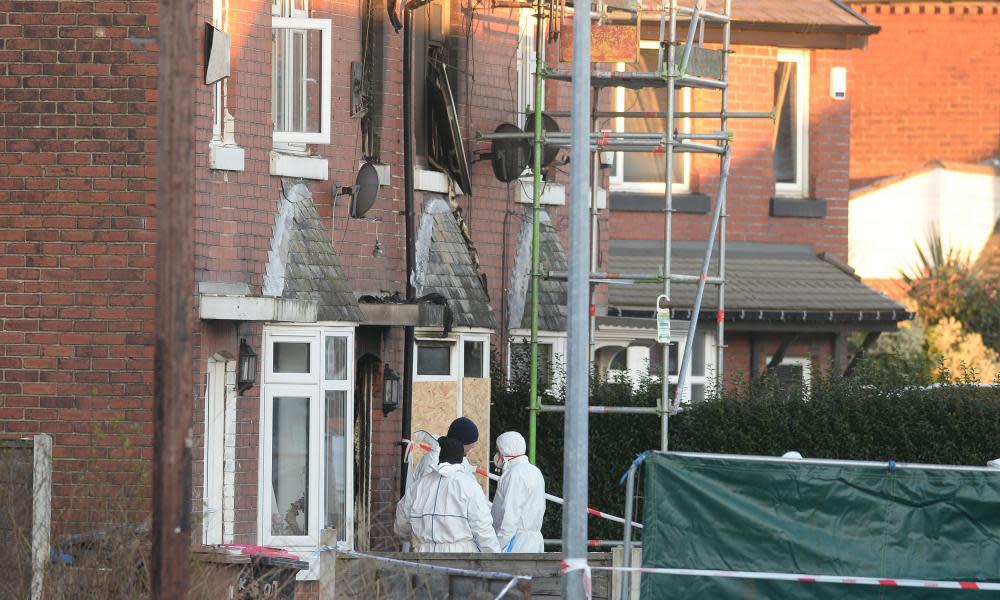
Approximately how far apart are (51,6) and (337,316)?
319 centimetres

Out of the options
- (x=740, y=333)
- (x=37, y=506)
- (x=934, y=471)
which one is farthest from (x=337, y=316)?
(x=740, y=333)

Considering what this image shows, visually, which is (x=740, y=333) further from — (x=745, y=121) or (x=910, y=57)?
(x=910, y=57)

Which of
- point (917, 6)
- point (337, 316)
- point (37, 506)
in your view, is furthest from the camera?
point (917, 6)

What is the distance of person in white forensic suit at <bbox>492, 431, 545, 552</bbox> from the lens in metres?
13.2

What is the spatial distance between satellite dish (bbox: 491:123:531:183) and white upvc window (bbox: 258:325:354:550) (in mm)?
2955

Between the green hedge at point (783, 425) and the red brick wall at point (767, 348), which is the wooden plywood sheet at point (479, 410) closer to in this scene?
the green hedge at point (783, 425)

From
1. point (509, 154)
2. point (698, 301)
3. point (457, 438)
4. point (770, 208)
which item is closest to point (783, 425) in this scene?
point (698, 301)

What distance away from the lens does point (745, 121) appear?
24.7m

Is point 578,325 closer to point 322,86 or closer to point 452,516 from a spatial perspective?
point 452,516

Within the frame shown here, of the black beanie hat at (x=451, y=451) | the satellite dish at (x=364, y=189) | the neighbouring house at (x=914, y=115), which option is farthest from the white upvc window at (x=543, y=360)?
the neighbouring house at (x=914, y=115)

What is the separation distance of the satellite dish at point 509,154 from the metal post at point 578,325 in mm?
5273

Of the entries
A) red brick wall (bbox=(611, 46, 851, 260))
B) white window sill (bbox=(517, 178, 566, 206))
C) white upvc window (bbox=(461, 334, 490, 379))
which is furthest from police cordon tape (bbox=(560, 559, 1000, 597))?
red brick wall (bbox=(611, 46, 851, 260))

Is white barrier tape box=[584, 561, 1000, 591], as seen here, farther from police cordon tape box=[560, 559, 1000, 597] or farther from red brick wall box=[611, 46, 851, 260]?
red brick wall box=[611, 46, 851, 260]

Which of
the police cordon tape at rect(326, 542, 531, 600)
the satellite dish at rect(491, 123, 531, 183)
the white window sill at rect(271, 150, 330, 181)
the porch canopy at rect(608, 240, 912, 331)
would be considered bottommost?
the police cordon tape at rect(326, 542, 531, 600)
